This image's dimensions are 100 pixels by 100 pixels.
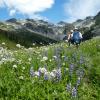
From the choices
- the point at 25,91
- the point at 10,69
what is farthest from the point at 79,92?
the point at 10,69

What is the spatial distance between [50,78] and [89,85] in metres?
1.62

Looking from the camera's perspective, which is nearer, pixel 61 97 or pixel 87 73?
pixel 61 97

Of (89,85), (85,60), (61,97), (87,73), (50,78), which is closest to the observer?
(61,97)

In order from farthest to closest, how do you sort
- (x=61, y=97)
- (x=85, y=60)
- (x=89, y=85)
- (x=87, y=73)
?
(x=85, y=60), (x=87, y=73), (x=89, y=85), (x=61, y=97)

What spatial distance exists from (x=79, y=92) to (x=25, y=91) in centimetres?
173

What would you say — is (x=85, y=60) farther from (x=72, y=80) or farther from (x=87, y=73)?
(x=72, y=80)

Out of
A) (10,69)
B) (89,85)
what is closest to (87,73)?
(89,85)

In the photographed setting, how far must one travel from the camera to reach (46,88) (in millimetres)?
9891

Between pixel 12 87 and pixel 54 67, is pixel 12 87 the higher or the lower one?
the lower one

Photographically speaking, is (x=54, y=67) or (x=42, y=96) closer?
(x=42, y=96)

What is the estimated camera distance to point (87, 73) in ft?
38.8

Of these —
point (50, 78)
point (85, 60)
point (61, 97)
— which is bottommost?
point (61, 97)

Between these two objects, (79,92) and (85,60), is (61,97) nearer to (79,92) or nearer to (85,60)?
(79,92)

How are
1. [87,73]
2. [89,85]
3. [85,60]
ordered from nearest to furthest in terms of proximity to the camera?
[89,85] < [87,73] < [85,60]
